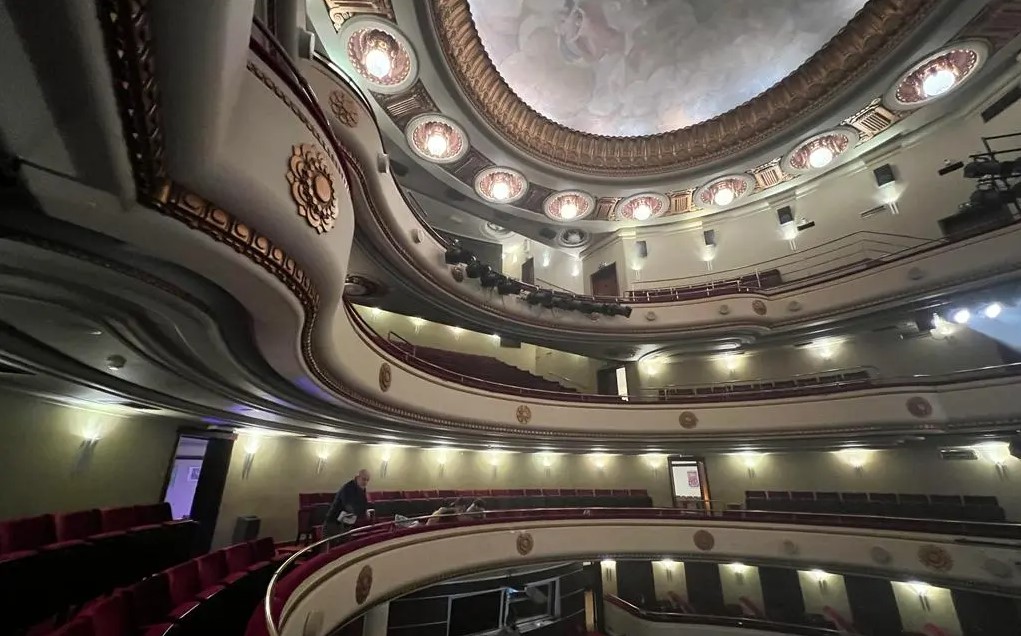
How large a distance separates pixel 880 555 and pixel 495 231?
1406 centimetres

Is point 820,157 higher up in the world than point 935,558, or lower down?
higher up

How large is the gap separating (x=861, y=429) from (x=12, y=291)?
1371 centimetres

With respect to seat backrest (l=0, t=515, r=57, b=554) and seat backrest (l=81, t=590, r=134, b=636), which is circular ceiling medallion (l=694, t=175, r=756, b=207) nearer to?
seat backrest (l=81, t=590, r=134, b=636)

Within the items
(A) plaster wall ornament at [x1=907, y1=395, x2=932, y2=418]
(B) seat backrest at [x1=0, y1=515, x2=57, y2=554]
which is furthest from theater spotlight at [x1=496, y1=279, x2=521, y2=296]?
(A) plaster wall ornament at [x1=907, y1=395, x2=932, y2=418]

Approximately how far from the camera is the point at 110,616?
285 cm

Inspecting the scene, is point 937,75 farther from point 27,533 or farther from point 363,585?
point 27,533

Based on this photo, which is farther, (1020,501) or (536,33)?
(536,33)

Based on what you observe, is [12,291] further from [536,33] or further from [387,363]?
[536,33]

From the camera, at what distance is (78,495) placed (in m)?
6.53

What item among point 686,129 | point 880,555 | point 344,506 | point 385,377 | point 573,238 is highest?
point 686,129

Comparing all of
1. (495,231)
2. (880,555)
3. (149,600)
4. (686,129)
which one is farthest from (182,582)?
(686,129)

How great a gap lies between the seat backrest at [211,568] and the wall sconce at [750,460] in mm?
13193

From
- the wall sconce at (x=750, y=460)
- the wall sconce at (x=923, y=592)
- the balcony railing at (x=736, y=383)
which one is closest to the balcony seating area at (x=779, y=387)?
the balcony railing at (x=736, y=383)

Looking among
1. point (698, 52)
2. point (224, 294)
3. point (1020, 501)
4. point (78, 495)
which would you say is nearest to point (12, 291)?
point (224, 294)
